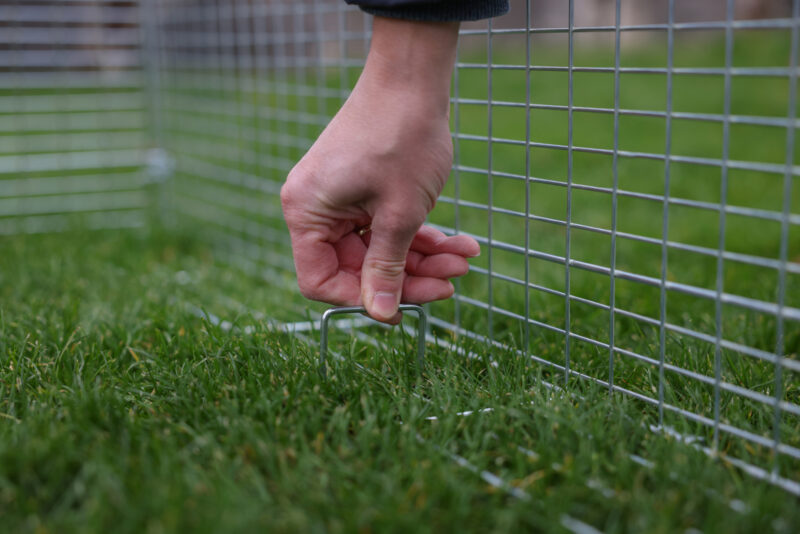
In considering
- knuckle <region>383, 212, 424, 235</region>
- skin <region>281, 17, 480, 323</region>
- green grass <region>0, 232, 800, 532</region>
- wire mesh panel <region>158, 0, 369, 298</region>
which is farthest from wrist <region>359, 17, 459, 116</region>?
wire mesh panel <region>158, 0, 369, 298</region>

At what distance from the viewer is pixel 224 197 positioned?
3.05 metres

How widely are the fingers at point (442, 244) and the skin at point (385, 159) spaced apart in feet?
0.45

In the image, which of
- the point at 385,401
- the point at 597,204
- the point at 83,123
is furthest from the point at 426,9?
the point at 83,123

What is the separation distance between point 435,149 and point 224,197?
2013mm

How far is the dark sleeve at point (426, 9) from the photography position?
43.1 inches

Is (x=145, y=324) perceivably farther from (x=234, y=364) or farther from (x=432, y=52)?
(x=432, y=52)

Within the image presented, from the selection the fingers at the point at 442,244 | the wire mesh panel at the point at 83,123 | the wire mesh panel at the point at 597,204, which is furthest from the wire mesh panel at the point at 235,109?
the fingers at the point at 442,244

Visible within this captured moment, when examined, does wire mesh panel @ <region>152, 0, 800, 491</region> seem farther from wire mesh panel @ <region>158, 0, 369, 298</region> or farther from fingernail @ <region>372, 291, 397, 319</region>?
fingernail @ <region>372, 291, 397, 319</region>

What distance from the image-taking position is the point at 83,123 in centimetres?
389

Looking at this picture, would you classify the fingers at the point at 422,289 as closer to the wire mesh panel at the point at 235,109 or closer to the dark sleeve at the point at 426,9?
the dark sleeve at the point at 426,9

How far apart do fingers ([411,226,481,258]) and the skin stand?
0.14 meters

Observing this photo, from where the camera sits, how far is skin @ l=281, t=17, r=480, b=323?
1140mm

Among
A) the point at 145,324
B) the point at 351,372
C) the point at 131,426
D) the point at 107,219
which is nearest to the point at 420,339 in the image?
the point at 351,372

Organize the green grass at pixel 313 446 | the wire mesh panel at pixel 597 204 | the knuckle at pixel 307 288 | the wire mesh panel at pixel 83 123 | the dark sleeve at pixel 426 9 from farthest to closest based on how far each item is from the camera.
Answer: the wire mesh panel at pixel 83 123 → the knuckle at pixel 307 288 → the wire mesh panel at pixel 597 204 → the dark sleeve at pixel 426 9 → the green grass at pixel 313 446
